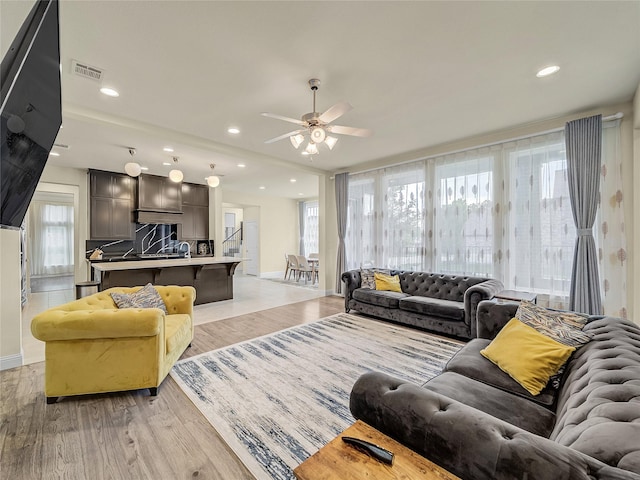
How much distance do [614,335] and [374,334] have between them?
2511 millimetres

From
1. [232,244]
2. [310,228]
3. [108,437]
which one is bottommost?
[108,437]

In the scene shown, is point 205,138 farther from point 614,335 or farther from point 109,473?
point 614,335

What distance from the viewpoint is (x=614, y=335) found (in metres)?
1.52

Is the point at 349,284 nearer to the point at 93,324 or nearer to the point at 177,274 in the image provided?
the point at 177,274

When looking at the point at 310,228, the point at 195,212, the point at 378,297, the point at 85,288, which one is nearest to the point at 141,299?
the point at 85,288

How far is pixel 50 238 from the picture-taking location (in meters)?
8.30

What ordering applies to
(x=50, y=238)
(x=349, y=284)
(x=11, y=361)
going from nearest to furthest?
(x=11, y=361) → (x=349, y=284) → (x=50, y=238)

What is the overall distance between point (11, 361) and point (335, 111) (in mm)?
4099

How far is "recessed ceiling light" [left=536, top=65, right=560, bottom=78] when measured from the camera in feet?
8.20

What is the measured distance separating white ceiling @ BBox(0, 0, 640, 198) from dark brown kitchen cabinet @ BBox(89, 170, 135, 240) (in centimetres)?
253

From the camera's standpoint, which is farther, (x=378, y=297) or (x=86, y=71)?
(x=378, y=297)

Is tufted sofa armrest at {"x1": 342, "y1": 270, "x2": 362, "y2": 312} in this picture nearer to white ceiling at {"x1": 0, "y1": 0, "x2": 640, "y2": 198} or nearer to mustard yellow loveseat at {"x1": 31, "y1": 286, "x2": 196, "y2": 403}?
white ceiling at {"x1": 0, "y1": 0, "x2": 640, "y2": 198}

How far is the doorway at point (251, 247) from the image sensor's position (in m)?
9.45

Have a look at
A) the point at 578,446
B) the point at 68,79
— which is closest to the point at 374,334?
the point at 578,446
